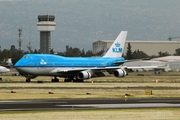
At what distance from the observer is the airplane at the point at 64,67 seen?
90000 millimetres

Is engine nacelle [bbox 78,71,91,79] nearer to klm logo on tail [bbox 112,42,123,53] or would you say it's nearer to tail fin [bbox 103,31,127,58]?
tail fin [bbox 103,31,127,58]

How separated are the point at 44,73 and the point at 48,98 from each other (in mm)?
38089

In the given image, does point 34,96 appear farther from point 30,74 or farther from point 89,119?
point 30,74

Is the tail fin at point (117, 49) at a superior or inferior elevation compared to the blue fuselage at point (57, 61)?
superior

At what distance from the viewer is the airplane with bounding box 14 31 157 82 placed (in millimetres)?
90000

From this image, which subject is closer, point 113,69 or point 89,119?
point 89,119

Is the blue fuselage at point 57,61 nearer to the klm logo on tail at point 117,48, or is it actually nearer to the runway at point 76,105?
the klm logo on tail at point 117,48

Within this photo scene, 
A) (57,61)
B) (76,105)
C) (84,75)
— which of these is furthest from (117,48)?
(76,105)

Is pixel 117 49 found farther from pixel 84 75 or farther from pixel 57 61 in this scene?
pixel 57 61

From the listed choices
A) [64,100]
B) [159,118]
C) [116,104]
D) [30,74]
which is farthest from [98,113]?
[30,74]

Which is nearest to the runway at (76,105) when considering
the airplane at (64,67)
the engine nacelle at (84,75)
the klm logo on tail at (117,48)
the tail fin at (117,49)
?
the engine nacelle at (84,75)

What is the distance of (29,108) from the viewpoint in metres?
42.2

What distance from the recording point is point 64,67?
92.5m

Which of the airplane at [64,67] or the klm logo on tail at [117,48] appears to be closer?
the airplane at [64,67]
